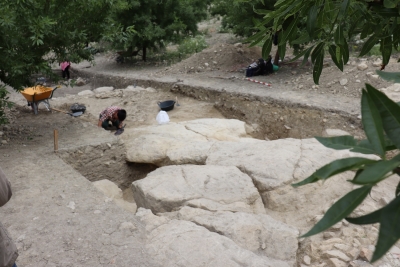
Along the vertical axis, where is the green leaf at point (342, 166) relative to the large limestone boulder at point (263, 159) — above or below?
above

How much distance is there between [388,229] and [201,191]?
367 centimetres

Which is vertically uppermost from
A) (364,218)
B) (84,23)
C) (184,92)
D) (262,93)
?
(364,218)

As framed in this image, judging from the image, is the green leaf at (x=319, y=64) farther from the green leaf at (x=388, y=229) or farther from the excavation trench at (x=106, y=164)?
the excavation trench at (x=106, y=164)

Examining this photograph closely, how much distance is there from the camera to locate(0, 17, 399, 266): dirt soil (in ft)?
10.5

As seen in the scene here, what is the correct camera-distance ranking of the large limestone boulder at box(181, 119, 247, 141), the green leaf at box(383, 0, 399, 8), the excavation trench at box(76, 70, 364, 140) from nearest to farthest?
1. the green leaf at box(383, 0, 399, 8)
2. the large limestone boulder at box(181, 119, 247, 141)
3. the excavation trench at box(76, 70, 364, 140)

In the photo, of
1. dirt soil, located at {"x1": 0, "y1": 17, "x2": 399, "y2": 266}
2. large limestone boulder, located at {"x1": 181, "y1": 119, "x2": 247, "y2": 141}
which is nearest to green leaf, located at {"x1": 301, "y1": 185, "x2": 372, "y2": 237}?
dirt soil, located at {"x1": 0, "y1": 17, "x2": 399, "y2": 266}

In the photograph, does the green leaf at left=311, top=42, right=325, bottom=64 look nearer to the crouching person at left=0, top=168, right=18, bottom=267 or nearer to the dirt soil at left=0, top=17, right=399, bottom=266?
the crouching person at left=0, top=168, right=18, bottom=267

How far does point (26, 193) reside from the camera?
4.00 meters

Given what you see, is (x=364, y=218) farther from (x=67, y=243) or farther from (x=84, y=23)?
(x=84, y=23)

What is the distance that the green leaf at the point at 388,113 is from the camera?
655 mm

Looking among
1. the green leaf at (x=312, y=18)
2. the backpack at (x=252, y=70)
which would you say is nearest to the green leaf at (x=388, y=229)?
the green leaf at (x=312, y=18)

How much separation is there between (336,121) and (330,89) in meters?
1.65

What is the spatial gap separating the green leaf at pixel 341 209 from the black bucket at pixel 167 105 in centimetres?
838

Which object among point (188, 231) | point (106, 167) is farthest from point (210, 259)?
point (106, 167)
